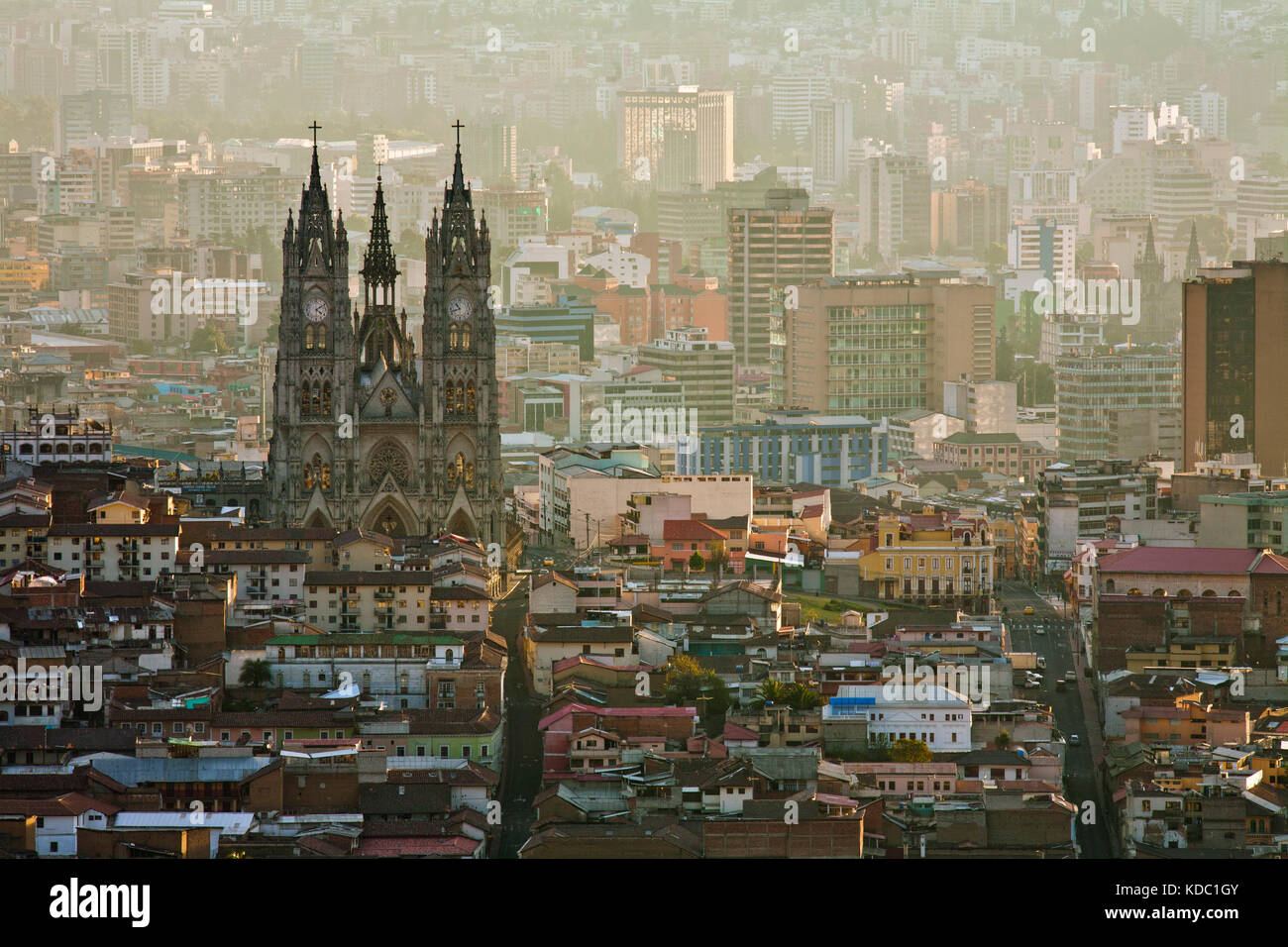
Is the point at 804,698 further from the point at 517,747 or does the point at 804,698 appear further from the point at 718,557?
the point at 718,557

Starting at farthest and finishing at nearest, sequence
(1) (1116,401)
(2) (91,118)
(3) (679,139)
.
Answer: (3) (679,139) → (2) (91,118) → (1) (1116,401)

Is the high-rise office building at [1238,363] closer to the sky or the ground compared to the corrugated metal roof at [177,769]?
closer to the sky

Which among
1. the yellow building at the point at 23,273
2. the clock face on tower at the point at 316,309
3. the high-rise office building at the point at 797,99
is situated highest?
the high-rise office building at the point at 797,99

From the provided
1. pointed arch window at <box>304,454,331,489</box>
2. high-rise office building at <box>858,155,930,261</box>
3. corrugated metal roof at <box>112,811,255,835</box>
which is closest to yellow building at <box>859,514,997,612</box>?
pointed arch window at <box>304,454,331,489</box>

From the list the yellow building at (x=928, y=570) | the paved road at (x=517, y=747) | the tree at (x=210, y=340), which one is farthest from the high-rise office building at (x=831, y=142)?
the paved road at (x=517, y=747)

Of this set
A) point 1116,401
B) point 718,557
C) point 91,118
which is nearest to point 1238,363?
point 1116,401

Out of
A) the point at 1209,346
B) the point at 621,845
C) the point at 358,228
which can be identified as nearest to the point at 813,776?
the point at 621,845

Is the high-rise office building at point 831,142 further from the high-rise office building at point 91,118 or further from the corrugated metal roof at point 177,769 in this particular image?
the corrugated metal roof at point 177,769
